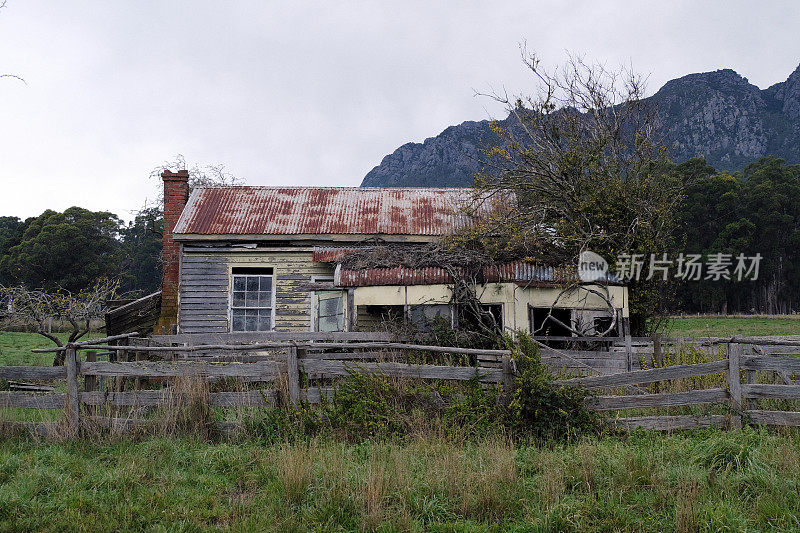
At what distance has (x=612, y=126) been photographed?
50.3ft

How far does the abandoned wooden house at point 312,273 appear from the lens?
487 inches

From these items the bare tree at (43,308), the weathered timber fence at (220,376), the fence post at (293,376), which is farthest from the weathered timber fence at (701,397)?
the bare tree at (43,308)

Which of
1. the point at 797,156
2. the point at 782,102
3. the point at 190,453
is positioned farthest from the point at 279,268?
the point at 782,102

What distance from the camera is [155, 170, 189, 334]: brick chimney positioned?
48.5ft

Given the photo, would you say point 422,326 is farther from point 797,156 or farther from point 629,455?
point 797,156

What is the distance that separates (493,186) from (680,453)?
378 inches

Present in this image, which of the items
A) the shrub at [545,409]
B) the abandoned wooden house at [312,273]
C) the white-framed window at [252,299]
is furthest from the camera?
the white-framed window at [252,299]

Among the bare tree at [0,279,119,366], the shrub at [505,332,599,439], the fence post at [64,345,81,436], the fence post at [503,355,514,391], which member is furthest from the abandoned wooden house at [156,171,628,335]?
the fence post at [64,345,81,436]

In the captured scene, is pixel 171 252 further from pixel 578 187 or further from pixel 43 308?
pixel 578 187

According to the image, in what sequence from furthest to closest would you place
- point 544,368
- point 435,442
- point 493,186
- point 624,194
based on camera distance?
point 493,186
point 624,194
point 544,368
point 435,442

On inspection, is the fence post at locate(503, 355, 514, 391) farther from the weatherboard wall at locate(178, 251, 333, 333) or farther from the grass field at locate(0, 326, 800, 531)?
the weatherboard wall at locate(178, 251, 333, 333)

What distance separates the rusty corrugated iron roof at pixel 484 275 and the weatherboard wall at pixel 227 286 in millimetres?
2609

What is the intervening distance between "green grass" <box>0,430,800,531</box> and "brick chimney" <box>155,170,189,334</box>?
361 inches

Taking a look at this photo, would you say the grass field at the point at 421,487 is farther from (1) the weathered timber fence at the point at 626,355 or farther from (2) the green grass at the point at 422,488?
(1) the weathered timber fence at the point at 626,355
